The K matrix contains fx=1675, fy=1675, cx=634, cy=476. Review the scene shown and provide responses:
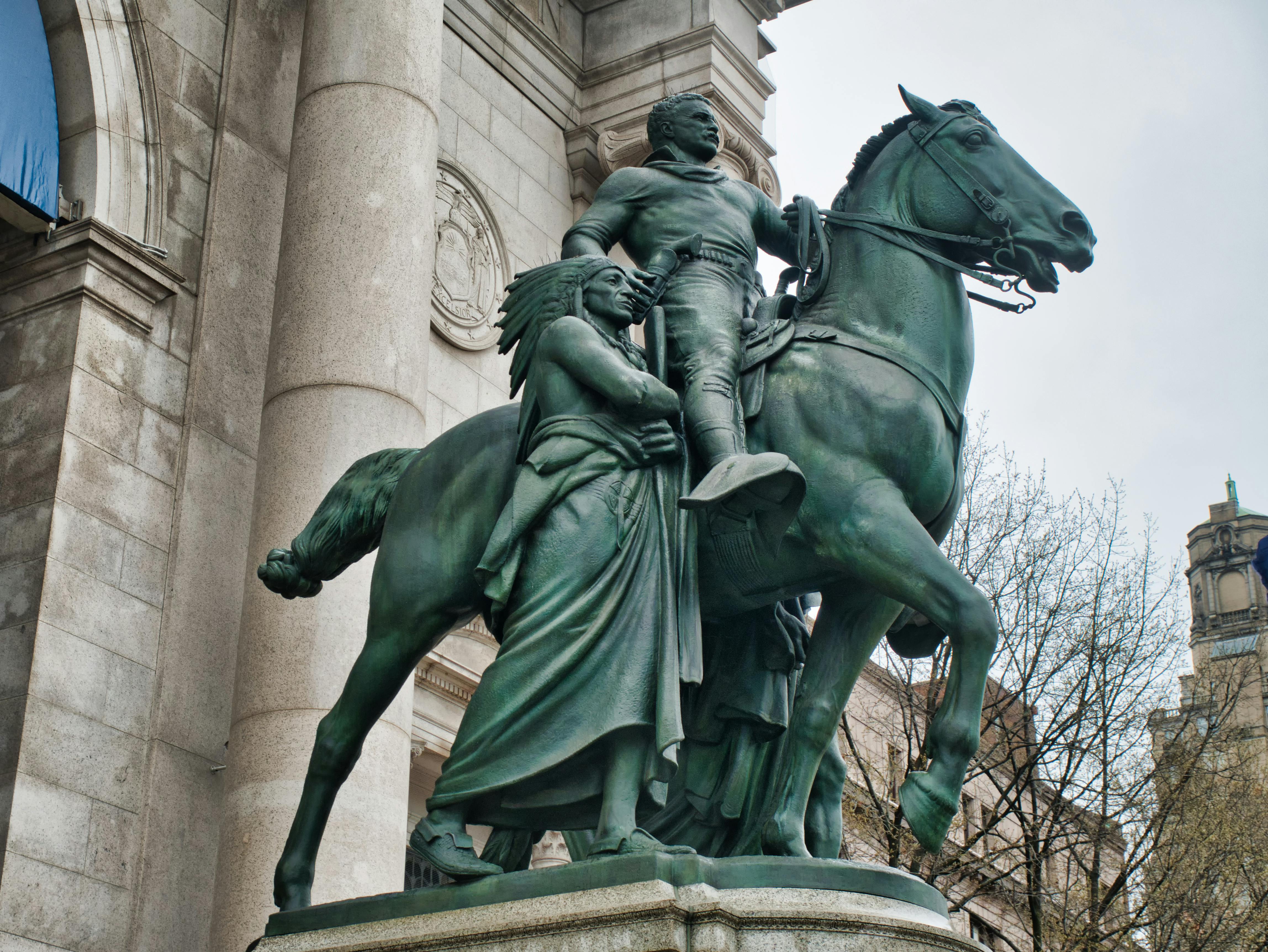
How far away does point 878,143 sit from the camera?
24.0ft

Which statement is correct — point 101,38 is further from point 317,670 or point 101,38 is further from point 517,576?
point 517,576

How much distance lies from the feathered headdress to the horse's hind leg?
79cm

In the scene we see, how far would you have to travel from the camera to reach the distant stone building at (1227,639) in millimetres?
22750

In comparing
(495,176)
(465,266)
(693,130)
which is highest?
(495,176)

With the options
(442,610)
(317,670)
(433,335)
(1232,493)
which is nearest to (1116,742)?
(433,335)

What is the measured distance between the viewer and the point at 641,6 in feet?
62.0

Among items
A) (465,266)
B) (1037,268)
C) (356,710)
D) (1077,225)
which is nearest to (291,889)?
(356,710)

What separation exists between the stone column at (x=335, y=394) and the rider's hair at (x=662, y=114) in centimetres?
430

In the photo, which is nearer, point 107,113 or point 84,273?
point 84,273

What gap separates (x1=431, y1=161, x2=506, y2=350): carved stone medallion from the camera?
620 inches

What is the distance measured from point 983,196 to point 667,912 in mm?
3373

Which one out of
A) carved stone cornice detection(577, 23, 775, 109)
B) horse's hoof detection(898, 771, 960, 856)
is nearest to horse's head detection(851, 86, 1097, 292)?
horse's hoof detection(898, 771, 960, 856)

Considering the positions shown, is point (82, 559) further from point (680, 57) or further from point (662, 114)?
point (680, 57)

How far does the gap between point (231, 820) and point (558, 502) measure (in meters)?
4.97
